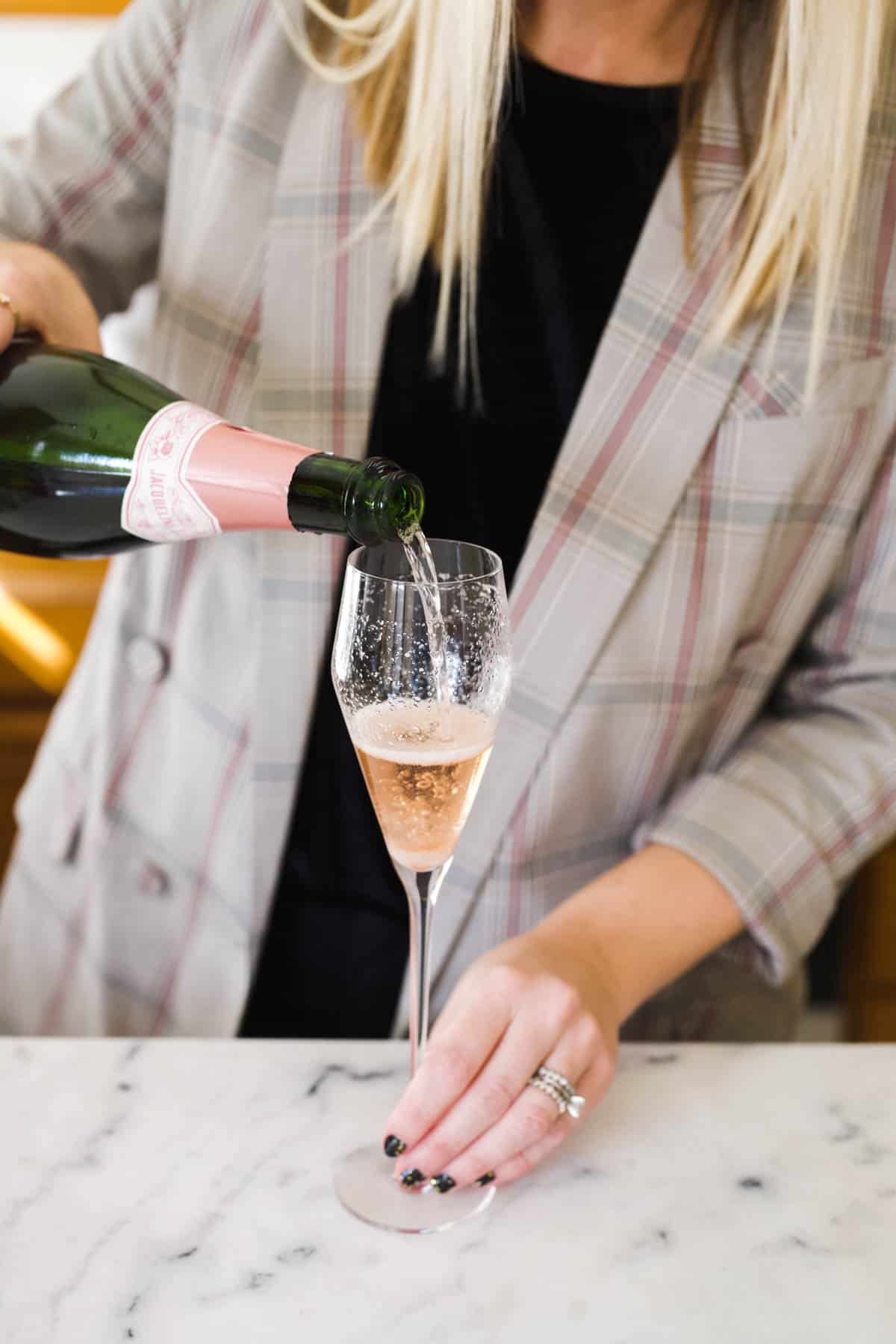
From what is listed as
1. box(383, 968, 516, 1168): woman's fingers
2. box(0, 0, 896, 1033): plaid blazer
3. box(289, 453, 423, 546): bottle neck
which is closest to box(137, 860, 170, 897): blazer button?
box(0, 0, 896, 1033): plaid blazer

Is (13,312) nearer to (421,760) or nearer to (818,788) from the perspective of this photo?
(421,760)

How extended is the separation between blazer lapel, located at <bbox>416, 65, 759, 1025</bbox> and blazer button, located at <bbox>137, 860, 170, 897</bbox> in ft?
1.25

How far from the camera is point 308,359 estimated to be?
3.06ft

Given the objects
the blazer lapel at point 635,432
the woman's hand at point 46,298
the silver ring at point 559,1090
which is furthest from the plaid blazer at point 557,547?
the silver ring at point 559,1090

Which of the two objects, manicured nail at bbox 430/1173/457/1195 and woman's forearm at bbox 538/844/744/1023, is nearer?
manicured nail at bbox 430/1173/457/1195

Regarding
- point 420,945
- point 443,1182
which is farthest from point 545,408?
point 443,1182

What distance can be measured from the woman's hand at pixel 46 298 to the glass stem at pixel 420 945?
392 mm

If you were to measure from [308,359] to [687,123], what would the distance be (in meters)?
0.32

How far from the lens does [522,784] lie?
0.94 metres

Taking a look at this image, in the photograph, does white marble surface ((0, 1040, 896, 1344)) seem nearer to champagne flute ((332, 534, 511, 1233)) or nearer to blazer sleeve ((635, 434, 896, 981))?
champagne flute ((332, 534, 511, 1233))

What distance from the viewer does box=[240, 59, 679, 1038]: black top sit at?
3.08 feet

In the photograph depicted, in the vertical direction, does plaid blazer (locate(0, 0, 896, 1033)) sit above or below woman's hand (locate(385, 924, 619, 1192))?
above

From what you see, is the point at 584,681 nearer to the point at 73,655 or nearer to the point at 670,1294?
the point at 670,1294

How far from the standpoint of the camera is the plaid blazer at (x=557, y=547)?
2.99ft
